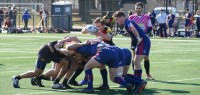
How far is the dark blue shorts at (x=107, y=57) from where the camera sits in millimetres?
13875

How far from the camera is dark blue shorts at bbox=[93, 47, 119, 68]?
13.9 m

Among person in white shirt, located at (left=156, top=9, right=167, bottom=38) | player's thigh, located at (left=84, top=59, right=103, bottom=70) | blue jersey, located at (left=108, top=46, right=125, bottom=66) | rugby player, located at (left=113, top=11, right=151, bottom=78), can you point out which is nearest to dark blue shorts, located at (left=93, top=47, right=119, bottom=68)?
player's thigh, located at (left=84, top=59, right=103, bottom=70)

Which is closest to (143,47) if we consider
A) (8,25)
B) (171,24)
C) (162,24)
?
(162,24)

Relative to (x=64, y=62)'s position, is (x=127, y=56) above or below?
above

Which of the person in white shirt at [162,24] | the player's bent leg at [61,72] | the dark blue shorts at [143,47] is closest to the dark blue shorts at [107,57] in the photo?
the player's bent leg at [61,72]

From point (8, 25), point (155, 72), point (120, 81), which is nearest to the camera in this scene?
point (120, 81)

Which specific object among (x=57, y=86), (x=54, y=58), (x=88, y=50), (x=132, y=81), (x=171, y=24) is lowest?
(x=57, y=86)

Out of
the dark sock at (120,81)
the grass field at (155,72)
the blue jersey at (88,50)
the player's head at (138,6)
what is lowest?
the grass field at (155,72)

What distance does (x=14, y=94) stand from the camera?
13.9 metres

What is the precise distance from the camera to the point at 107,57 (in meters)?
13.9

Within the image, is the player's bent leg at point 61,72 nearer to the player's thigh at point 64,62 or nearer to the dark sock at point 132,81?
the player's thigh at point 64,62

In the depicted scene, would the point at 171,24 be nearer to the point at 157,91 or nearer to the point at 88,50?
the point at 157,91

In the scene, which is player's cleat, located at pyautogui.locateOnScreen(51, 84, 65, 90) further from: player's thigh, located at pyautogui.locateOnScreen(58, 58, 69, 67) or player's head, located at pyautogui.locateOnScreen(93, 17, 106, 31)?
player's head, located at pyautogui.locateOnScreen(93, 17, 106, 31)

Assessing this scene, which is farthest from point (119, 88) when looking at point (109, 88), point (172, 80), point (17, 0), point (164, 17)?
point (17, 0)
